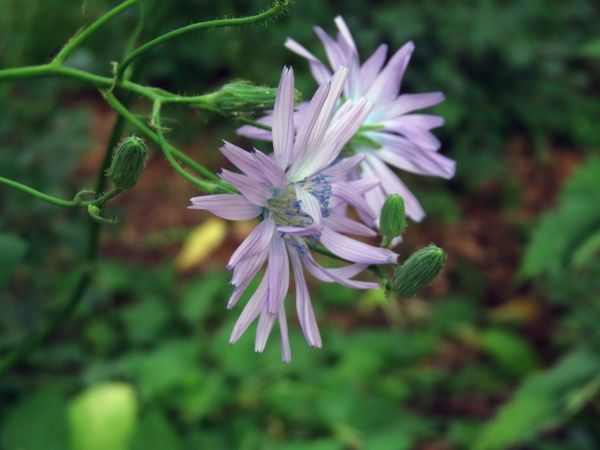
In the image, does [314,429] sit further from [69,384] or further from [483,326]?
[483,326]

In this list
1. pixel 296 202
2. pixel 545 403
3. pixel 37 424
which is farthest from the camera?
pixel 545 403

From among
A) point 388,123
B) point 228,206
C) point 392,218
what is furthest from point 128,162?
point 388,123

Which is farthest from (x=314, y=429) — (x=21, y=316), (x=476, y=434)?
(x=21, y=316)

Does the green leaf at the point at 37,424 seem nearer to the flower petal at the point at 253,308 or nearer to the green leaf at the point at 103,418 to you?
the green leaf at the point at 103,418

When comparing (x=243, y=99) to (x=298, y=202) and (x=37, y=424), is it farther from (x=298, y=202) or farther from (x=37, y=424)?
(x=37, y=424)

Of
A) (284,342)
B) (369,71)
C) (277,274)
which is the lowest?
(284,342)
